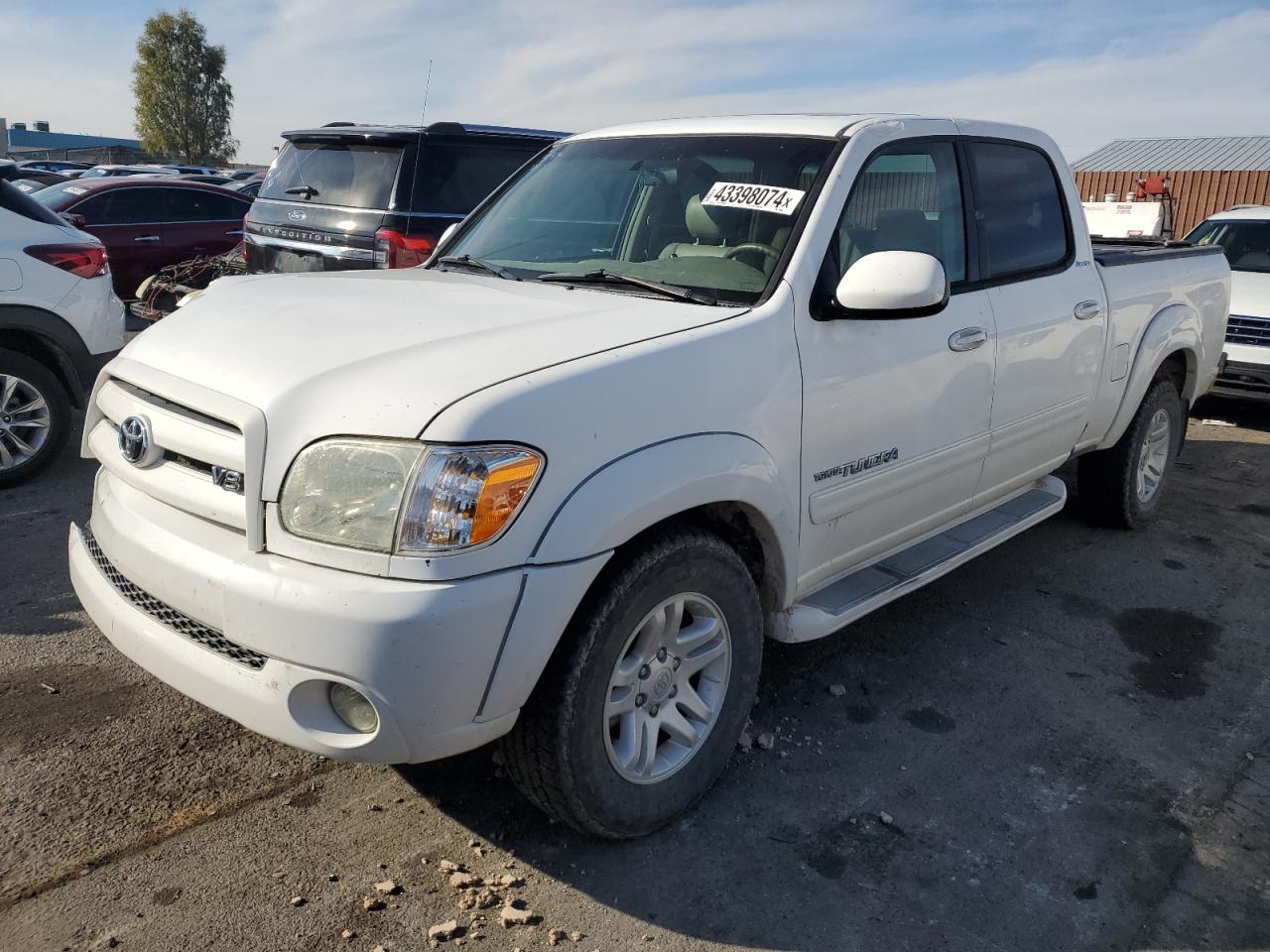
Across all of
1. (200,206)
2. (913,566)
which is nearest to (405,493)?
(913,566)

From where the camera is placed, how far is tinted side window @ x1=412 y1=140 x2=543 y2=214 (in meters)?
6.56

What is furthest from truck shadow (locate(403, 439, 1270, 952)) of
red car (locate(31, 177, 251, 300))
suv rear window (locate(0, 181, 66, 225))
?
red car (locate(31, 177, 251, 300))

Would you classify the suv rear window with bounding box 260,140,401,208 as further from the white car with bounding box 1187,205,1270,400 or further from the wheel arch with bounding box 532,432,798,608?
the white car with bounding box 1187,205,1270,400

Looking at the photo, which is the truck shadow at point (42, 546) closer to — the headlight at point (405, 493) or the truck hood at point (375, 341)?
the truck hood at point (375, 341)

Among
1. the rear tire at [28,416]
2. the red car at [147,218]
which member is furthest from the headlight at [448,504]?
the red car at [147,218]

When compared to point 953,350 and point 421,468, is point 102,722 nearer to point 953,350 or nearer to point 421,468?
point 421,468

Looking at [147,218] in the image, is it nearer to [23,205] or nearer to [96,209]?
[96,209]

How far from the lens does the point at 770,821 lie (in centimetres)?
286

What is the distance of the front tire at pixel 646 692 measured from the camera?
7.90 ft

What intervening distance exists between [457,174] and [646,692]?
5.02 meters

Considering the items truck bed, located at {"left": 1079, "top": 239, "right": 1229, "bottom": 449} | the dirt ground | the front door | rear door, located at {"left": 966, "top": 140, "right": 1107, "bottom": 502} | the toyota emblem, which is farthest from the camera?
truck bed, located at {"left": 1079, "top": 239, "right": 1229, "bottom": 449}

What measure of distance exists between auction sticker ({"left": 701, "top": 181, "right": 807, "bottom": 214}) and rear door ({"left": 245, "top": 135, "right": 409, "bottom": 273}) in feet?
11.8

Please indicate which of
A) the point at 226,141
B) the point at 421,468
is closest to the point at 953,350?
the point at 421,468

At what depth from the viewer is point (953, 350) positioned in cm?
341
